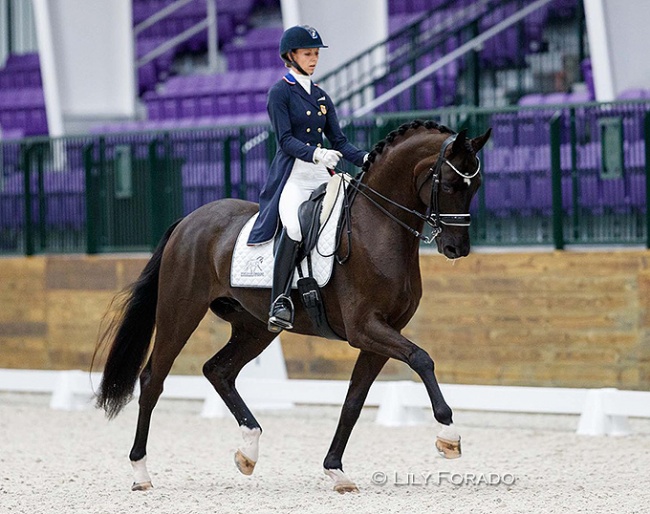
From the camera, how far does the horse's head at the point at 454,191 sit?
6734 mm

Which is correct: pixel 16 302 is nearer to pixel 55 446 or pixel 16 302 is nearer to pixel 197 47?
pixel 55 446

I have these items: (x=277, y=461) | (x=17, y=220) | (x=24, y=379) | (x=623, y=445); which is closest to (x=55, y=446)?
(x=277, y=461)

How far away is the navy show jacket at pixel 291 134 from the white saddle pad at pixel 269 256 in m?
0.09

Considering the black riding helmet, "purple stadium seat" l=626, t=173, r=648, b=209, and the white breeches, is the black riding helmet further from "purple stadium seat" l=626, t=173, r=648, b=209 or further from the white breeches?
"purple stadium seat" l=626, t=173, r=648, b=209

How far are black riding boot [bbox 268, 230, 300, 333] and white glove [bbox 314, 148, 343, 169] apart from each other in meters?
0.49

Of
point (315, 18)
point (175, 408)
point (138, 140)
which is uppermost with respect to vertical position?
point (315, 18)

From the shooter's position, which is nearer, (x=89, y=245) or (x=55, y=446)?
(x=55, y=446)

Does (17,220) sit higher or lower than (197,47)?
lower

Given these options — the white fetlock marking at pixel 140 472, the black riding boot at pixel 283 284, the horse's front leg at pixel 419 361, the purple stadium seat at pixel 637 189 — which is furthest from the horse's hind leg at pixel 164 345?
the purple stadium seat at pixel 637 189

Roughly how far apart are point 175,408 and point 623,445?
4.49m

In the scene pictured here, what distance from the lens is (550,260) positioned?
429 inches

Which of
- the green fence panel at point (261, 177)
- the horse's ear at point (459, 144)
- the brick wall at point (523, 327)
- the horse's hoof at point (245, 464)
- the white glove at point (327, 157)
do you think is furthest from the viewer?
the green fence panel at point (261, 177)

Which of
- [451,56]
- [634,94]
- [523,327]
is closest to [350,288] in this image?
[523,327]

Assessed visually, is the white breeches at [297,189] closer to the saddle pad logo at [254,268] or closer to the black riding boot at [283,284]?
the black riding boot at [283,284]
